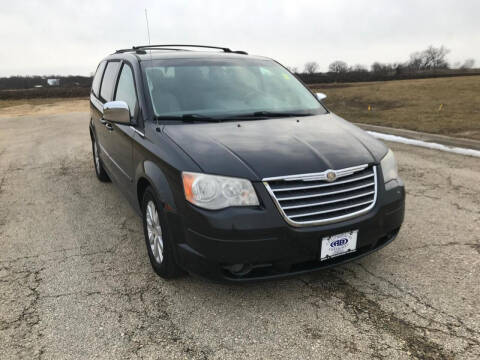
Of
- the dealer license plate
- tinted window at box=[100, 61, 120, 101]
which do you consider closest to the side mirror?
tinted window at box=[100, 61, 120, 101]

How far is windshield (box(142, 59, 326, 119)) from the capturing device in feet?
11.8

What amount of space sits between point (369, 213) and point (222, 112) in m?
1.53

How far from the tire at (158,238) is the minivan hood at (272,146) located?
51 centimetres

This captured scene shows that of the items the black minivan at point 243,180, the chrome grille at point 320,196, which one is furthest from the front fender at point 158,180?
the chrome grille at point 320,196

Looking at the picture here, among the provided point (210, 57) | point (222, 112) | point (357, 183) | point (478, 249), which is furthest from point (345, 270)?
point (210, 57)

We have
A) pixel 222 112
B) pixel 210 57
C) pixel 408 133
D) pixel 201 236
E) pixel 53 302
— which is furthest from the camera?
pixel 408 133

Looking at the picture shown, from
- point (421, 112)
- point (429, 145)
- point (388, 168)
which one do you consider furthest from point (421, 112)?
point (388, 168)

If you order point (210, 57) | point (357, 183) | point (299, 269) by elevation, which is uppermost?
point (210, 57)

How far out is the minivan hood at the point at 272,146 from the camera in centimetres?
268

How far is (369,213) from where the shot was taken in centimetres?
282

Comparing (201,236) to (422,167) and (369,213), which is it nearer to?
(369,213)

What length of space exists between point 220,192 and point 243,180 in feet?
0.54

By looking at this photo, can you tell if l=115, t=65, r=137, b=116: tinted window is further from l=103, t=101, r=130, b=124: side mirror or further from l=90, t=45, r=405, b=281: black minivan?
l=103, t=101, r=130, b=124: side mirror

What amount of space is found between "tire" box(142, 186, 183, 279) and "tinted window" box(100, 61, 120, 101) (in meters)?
1.91
